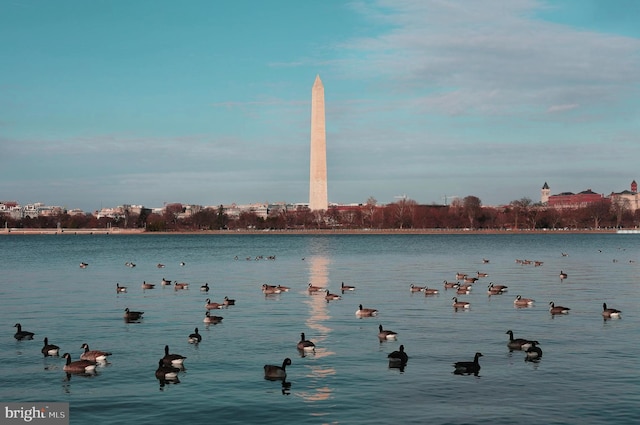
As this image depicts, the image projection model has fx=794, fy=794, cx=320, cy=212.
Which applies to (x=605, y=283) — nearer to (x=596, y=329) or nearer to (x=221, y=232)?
(x=596, y=329)

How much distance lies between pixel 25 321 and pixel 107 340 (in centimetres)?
537

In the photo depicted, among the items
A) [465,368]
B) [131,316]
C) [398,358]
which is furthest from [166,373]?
[131,316]

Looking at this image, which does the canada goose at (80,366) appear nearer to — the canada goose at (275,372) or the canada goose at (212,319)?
the canada goose at (275,372)

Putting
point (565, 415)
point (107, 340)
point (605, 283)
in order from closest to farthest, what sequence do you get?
point (565, 415), point (107, 340), point (605, 283)

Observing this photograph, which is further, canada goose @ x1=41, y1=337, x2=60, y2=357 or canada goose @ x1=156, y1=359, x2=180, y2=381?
canada goose @ x1=41, y1=337, x2=60, y2=357

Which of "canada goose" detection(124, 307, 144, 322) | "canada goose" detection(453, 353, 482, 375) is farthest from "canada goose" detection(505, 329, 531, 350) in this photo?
"canada goose" detection(124, 307, 144, 322)

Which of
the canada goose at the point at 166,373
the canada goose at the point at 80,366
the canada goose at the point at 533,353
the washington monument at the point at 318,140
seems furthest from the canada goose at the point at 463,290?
the washington monument at the point at 318,140

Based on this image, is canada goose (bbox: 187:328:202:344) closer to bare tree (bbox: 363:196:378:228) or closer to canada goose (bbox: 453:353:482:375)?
canada goose (bbox: 453:353:482:375)

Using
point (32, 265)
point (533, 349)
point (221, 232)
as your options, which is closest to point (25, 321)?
point (533, 349)

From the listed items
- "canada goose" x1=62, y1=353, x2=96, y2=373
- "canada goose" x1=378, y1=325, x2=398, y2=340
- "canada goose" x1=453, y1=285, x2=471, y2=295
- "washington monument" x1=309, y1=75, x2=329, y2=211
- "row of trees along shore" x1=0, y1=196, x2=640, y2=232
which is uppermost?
"washington monument" x1=309, y1=75, x2=329, y2=211

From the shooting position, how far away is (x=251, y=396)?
47.5 ft

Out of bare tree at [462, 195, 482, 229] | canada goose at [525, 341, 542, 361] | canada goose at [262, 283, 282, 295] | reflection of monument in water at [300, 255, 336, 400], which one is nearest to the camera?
reflection of monument in water at [300, 255, 336, 400]

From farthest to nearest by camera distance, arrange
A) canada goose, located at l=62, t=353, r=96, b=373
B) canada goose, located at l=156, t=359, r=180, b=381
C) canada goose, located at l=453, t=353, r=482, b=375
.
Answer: canada goose, located at l=62, t=353, r=96, b=373, canada goose, located at l=453, t=353, r=482, b=375, canada goose, located at l=156, t=359, r=180, b=381

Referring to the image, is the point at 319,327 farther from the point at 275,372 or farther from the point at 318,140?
the point at 318,140
